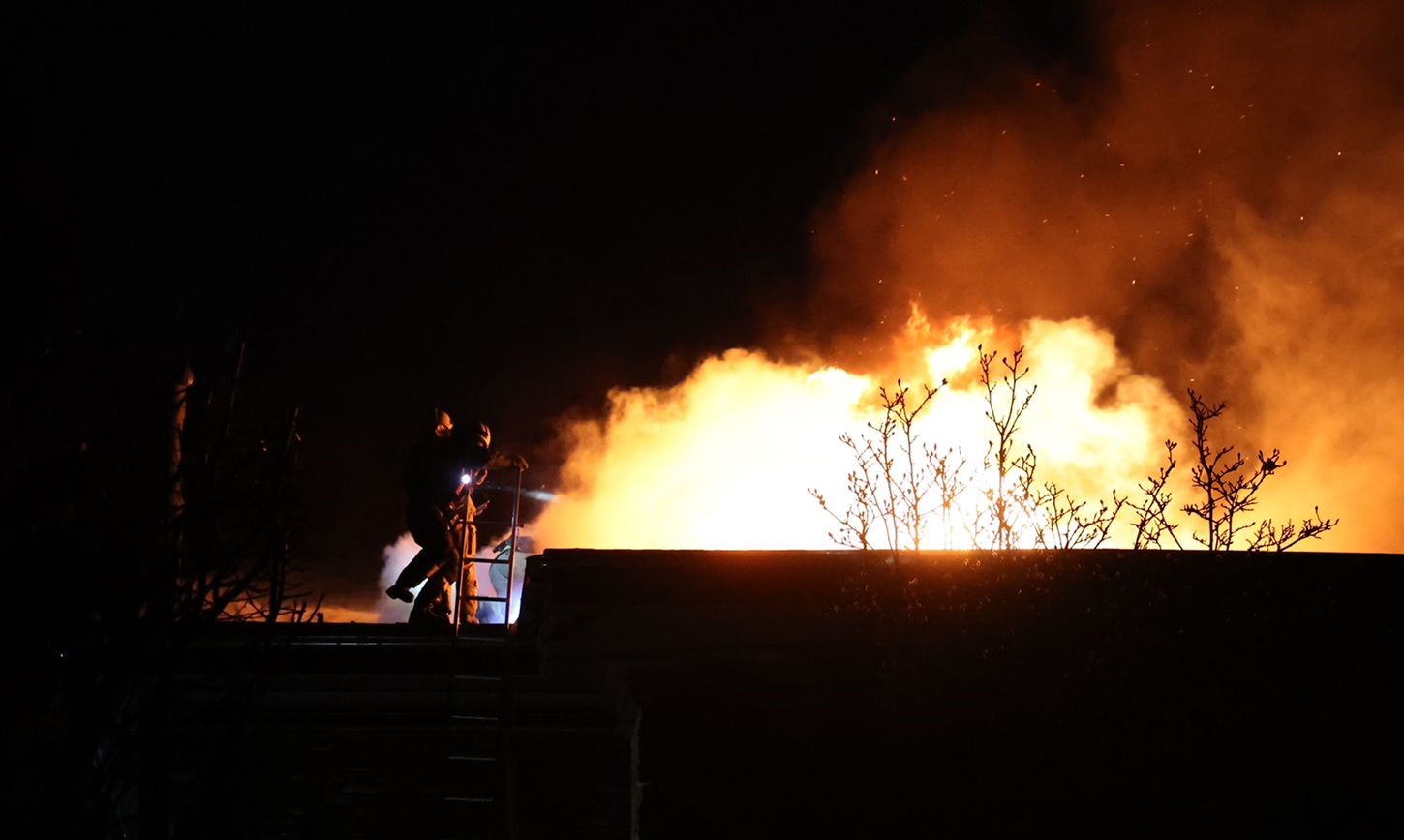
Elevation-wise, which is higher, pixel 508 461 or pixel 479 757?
pixel 508 461

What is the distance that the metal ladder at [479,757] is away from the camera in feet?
25.3

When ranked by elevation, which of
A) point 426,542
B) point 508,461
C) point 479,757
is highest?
point 508,461

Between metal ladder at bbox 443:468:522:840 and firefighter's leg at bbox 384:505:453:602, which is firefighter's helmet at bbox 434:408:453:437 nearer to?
firefighter's leg at bbox 384:505:453:602

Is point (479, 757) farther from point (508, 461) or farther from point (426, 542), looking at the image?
point (508, 461)

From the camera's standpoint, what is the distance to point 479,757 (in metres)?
8.06

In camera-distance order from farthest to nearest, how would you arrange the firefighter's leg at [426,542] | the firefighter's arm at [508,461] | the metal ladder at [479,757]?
the firefighter's arm at [508,461] < the firefighter's leg at [426,542] < the metal ladder at [479,757]

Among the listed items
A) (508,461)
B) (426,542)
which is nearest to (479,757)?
(426,542)

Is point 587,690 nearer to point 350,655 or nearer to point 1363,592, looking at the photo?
point 350,655

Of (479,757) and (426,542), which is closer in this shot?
(479,757)

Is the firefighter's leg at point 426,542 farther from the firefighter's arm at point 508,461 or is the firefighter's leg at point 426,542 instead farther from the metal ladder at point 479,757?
the metal ladder at point 479,757

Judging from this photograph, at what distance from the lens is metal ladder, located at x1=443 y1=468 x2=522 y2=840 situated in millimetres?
7711

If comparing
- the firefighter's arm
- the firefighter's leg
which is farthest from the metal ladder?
the firefighter's arm

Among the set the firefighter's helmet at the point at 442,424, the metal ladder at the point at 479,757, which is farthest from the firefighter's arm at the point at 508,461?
the metal ladder at the point at 479,757

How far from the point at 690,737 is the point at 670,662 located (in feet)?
1.63
